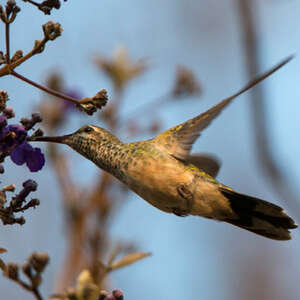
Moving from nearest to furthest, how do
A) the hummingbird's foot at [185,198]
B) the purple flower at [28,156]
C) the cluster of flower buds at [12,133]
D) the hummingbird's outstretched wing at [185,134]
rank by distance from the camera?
the cluster of flower buds at [12,133], the purple flower at [28,156], the hummingbird's outstretched wing at [185,134], the hummingbird's foot at [185,198]

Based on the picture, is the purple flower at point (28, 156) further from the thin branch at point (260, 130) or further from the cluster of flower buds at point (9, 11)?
the thin branch at point (260, 130)

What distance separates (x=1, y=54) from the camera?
8.82 feet

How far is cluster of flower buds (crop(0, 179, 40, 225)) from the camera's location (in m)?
2.74

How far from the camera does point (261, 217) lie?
11.9ft

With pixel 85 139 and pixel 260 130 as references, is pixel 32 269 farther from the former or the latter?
pixel 260 130

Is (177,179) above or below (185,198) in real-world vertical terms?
above

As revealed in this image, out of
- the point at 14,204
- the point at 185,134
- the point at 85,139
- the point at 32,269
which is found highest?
the point at 185,134

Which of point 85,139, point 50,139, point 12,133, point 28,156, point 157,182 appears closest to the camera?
point 12,133

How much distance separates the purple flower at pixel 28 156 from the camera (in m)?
2.90

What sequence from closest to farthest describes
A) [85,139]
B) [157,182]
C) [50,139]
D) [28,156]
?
1. [28,156]
2. [50,139]
3. [157,182]
4. [85,139]

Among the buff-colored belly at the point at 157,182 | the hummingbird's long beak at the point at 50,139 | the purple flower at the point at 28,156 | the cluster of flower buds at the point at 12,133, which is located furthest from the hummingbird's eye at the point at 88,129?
the cluster of flower buds at the point at 12,133

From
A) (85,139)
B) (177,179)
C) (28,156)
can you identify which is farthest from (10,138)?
(177,179)

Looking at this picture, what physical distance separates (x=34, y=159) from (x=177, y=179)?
108cm

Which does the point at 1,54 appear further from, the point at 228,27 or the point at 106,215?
the point at 228,27
